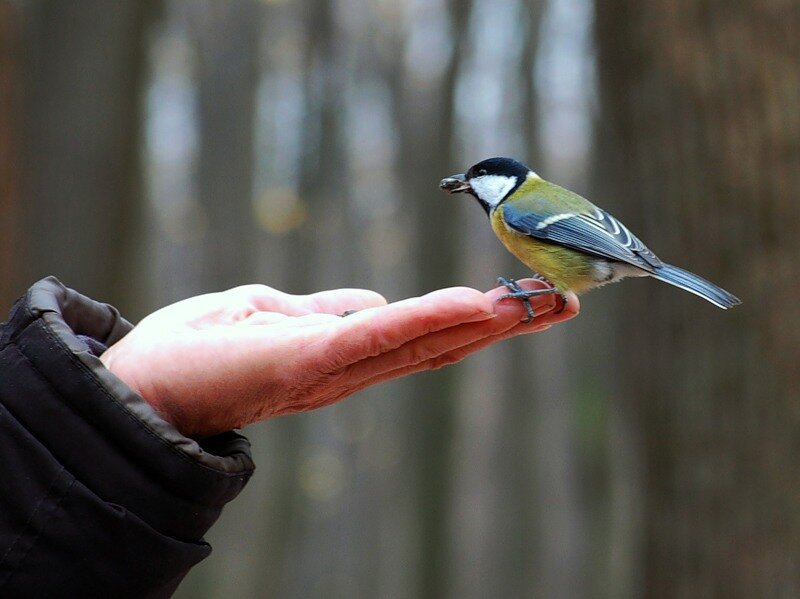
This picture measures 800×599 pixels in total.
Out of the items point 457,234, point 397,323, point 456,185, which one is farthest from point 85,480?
point 457,234

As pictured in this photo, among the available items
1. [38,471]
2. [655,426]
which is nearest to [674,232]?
[655,426]

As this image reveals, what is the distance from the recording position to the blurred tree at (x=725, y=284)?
7.50 feet

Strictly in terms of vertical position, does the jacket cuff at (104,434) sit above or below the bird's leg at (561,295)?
below

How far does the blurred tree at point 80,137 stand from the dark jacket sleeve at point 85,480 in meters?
1.68

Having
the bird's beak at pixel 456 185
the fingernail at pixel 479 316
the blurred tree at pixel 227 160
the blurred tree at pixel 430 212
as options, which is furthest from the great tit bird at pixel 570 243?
the blurred tree at pixel 227 160

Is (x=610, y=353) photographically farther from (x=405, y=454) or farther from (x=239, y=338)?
(x=239, y=338)

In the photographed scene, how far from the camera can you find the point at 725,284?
2.34 metres

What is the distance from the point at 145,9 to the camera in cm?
301

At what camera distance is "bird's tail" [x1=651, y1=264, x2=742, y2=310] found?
6.12 ft

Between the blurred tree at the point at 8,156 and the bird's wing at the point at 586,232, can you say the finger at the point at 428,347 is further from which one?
the blurred tree at the point at 8,156

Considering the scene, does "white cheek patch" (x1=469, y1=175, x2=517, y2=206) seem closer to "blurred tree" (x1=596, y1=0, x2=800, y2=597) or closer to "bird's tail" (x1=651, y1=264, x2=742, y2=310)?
"blurred tree" (x1=596, y1=0, x2=800, y2=597)

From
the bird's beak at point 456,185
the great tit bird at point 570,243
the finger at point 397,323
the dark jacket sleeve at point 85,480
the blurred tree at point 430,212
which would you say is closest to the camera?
the dark jacket sleeve at point 85,480

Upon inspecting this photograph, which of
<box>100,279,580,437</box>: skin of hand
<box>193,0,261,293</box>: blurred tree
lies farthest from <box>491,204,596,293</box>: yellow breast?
<box>193,0,261,293</box>: blurred tree

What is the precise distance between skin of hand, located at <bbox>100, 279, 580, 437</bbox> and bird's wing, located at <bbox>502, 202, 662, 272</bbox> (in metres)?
0.61
